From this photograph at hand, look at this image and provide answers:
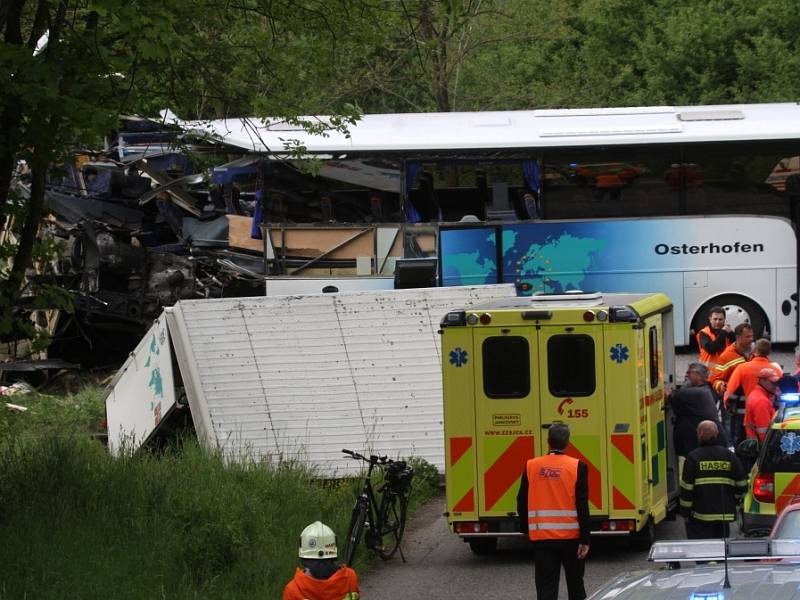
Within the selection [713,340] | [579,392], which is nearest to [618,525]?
[579,392]

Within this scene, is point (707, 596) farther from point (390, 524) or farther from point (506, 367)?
point (390, 524)

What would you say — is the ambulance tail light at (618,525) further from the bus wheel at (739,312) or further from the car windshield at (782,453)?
the bus wheel at (739,312)

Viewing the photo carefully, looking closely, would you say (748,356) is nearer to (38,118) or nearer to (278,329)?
(278,329)

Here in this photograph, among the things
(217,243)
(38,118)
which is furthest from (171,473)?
(217,243)

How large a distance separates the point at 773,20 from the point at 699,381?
24.9m

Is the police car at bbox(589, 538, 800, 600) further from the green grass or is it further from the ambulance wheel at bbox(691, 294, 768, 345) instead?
the ambulance wheel at bbox(691, 294, 768, 345)

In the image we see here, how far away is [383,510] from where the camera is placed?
485 inches

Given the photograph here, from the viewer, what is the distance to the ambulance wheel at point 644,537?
1222 centimetres

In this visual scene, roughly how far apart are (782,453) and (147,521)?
5385 millimetres

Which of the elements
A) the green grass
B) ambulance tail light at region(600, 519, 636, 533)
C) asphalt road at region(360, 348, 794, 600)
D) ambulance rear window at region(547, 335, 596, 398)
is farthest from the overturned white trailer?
ambulance tail light at region(600, 519, 636, 533)

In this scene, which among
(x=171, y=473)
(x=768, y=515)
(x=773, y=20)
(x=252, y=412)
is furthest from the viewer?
(x=773, y=20)

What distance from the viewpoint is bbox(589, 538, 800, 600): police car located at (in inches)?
164

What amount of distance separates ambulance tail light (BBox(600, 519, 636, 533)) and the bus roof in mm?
11366

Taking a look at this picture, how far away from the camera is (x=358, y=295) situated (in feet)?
51.7
